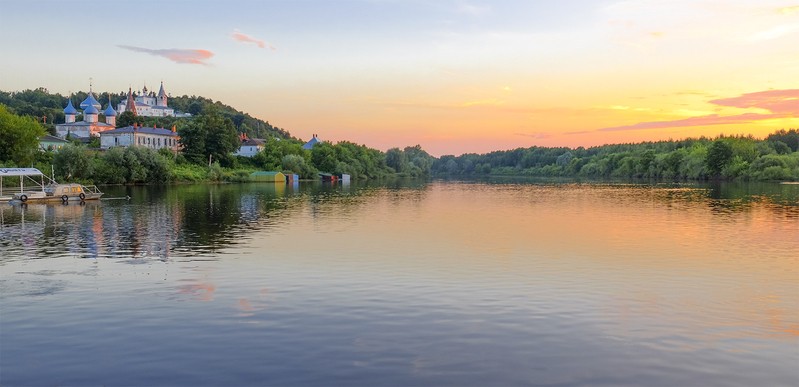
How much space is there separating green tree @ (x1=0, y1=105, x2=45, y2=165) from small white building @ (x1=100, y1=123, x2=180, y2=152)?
106ft

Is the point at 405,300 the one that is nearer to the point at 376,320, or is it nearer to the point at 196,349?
the point at 376,320

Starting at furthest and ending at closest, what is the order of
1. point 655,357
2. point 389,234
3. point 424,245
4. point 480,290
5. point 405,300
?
point 389,234
point 424,245
point 480,290
point 405,300
point 655,357

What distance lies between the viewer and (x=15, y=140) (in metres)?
93.7

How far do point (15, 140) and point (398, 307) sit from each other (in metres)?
97.5

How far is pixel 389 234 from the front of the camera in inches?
1487

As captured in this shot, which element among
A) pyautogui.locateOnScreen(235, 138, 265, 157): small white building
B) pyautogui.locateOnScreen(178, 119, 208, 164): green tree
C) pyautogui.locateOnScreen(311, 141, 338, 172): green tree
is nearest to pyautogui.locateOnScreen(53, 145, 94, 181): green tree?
pyautogui.locateOnScreen(178, 119, 208, 164): green tree

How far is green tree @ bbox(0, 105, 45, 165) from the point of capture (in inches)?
3644

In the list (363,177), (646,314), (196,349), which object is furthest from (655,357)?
(363,177)

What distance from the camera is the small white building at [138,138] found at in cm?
13588

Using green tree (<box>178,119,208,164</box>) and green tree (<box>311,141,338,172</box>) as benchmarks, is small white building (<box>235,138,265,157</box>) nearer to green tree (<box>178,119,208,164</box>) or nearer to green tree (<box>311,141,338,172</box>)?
green tree (<box>311,141,338,172</box>)

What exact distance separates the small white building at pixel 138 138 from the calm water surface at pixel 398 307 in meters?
105

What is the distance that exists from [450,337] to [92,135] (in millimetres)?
173793

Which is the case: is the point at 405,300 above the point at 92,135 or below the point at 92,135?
below

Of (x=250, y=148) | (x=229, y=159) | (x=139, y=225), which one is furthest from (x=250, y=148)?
(x=139, y=225)
